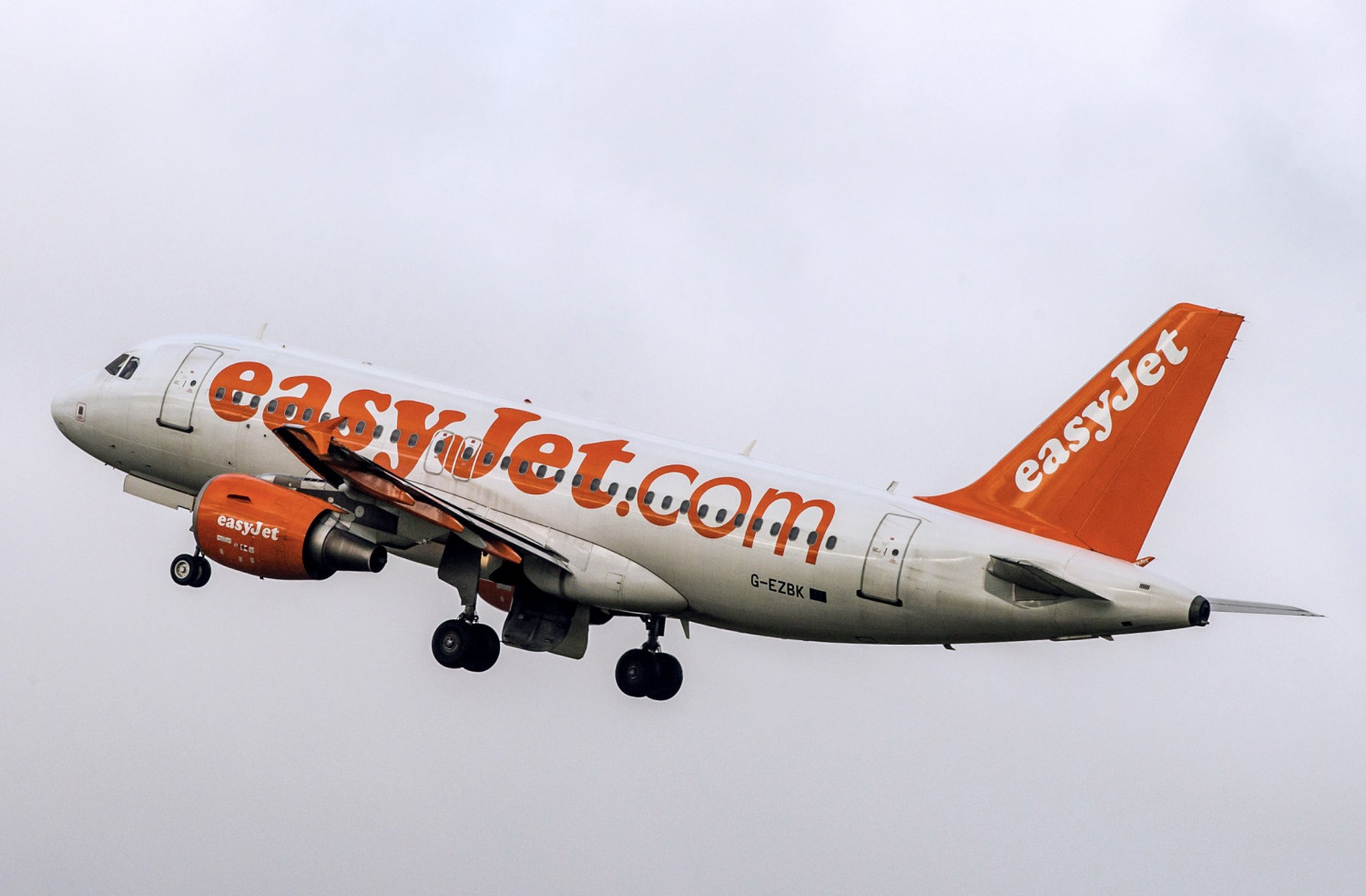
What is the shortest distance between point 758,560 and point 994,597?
14.9 feet

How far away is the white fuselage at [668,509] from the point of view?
34.3 meters

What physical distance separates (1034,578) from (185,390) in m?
19.4

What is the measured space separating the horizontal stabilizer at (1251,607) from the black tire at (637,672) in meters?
12.2

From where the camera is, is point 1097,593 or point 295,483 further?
point 295,483

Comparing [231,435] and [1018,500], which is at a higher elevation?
[1018,500]

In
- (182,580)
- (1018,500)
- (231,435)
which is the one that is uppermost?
(1018,500)

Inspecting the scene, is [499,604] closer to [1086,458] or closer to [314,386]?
[314,386]

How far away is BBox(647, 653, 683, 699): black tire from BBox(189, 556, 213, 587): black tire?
33.8 feet

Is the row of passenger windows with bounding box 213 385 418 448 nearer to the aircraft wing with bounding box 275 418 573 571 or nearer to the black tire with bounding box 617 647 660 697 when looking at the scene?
the aircraft wing with bounding box 275 418 573 571

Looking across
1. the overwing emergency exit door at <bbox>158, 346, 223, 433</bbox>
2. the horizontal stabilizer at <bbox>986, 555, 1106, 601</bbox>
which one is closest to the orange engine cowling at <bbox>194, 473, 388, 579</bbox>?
the overwing emergency exit door at <bbox>158, 346, 223, 433</bbox>

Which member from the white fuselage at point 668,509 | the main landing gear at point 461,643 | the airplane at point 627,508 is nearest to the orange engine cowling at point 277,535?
the airplane at point 627,508

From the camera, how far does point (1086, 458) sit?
3475cm

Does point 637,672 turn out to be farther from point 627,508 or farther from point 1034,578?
point 1034,578

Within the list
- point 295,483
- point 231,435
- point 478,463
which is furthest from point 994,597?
point 231,435
